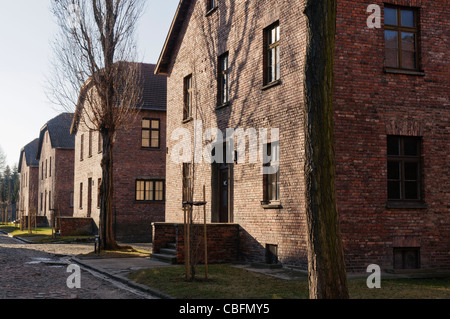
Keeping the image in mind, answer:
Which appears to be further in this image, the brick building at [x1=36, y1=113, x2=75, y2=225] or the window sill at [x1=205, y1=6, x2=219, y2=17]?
the brick building at [x1=36, y1=113, x2=75, y2=225]

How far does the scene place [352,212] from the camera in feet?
42.6

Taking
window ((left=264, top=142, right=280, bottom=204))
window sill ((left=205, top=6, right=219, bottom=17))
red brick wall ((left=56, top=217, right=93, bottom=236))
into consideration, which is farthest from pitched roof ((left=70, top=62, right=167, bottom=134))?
window ((left=264, top=142, right=280, bottom=204))

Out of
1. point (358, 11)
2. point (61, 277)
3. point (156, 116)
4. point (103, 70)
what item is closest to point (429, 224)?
point (358, 11)

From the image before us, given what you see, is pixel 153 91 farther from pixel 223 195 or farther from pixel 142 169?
pixel 223 195

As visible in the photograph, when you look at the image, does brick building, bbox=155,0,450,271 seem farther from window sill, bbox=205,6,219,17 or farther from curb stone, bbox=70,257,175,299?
window sill, bbox=205,6,219,17

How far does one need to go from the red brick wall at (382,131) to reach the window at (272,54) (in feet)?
7.82

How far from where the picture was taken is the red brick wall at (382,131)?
1306cm

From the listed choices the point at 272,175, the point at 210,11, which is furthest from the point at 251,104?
the point at 210,11

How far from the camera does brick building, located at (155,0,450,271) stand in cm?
1318

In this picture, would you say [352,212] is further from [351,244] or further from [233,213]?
[233,213]

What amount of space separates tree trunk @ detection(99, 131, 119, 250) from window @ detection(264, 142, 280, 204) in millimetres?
7219

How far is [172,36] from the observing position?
72.4 ft

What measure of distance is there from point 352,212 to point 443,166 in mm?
2935

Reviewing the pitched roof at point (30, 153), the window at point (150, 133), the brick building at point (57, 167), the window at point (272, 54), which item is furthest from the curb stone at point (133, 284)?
the pitched roof at point (30, 153)
